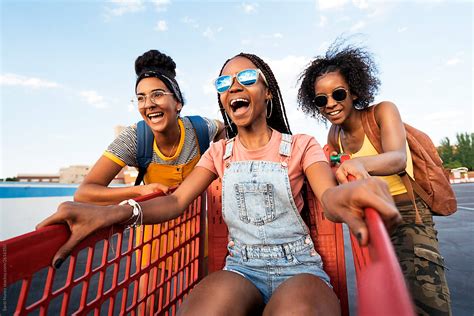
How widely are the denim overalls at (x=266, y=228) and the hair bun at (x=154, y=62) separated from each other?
1.18 meters

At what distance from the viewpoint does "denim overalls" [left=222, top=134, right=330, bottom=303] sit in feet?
5.07

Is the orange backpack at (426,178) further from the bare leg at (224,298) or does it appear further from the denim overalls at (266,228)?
the bare leg at (224,298)

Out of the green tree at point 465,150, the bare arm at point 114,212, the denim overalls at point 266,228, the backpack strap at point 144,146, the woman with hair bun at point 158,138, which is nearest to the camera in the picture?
the bare arm at point 114,212

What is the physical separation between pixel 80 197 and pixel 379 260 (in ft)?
6.08

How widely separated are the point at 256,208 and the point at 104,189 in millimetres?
987

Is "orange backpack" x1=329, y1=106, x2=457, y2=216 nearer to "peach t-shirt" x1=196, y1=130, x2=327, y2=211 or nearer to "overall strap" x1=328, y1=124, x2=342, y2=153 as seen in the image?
"overall strap" x1=328, y1=124, x2=342, y2=153

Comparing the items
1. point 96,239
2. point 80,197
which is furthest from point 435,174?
point 80,197

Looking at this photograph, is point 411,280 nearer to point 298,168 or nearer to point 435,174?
point 435,174

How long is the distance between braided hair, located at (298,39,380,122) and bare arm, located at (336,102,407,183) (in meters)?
0.23

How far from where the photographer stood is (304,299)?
123 centimetres

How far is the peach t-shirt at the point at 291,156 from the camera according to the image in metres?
1.66

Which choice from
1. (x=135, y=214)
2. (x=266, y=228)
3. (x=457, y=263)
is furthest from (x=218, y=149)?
(x=457, y=263)

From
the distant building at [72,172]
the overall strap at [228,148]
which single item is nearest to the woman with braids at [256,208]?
the overall strap at [228,148]

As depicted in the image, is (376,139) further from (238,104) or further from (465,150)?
(465,150)
